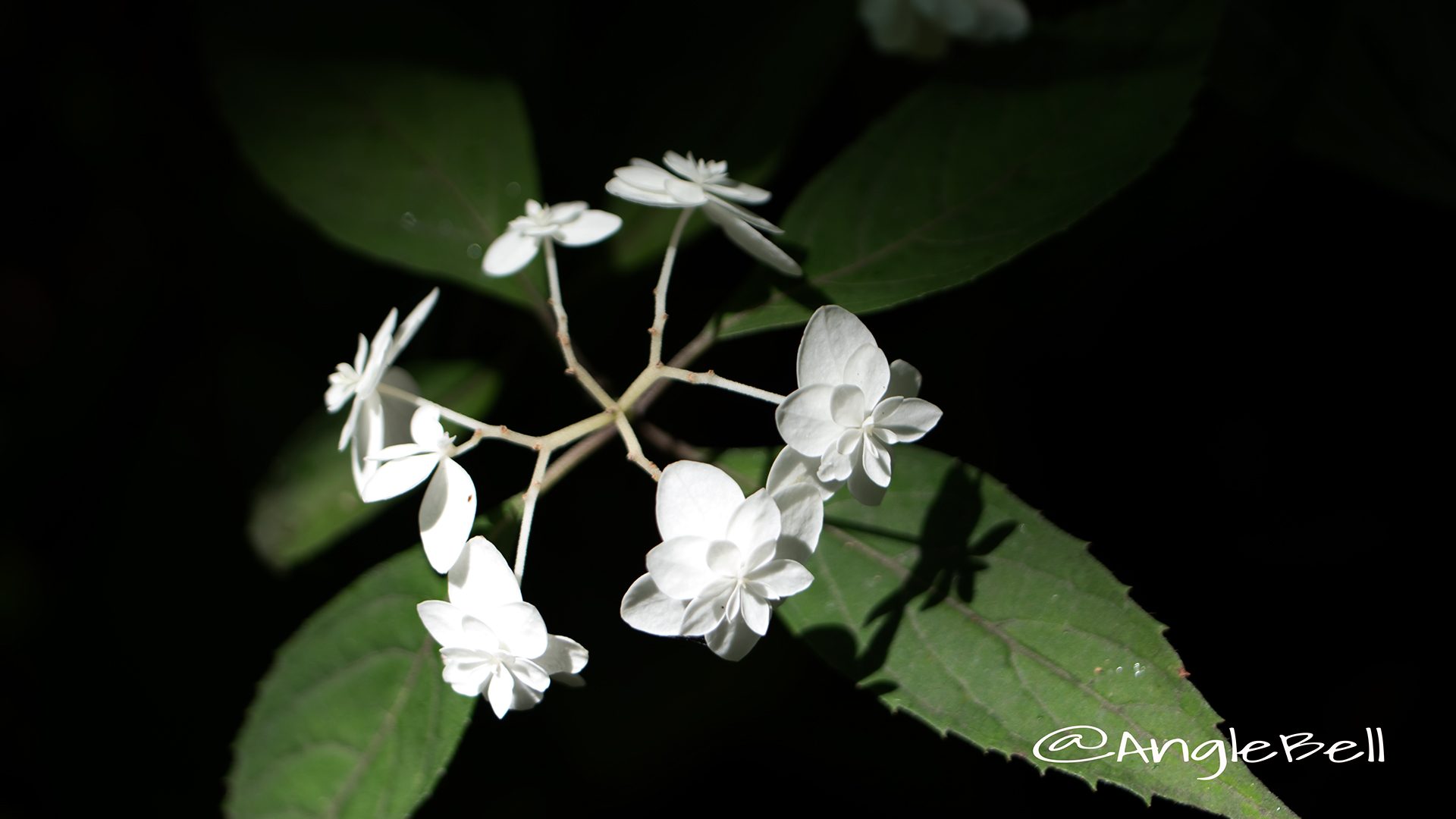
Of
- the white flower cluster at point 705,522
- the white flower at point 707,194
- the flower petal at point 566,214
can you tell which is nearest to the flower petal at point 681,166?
the white flower at point 707,194


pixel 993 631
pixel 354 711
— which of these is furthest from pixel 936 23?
pixel 354 711

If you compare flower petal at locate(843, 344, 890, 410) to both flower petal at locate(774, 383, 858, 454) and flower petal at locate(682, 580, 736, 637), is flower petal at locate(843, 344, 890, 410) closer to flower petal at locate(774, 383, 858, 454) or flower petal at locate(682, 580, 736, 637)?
flower petal at locate(774, 383, 858, 454)

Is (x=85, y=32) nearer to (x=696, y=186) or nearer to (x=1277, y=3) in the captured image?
(x=696, y=186)

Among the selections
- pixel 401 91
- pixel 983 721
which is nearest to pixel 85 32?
pixel 401 91

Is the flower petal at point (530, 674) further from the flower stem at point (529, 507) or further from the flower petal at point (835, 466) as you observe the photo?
the flower petal at point (835, 466)

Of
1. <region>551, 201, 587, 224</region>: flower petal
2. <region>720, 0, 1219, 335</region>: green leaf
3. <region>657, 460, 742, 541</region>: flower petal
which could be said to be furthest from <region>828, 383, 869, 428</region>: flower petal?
<region>551, 201, 587, 224</region>: flower petal

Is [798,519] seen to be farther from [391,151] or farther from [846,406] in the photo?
[391,151]
